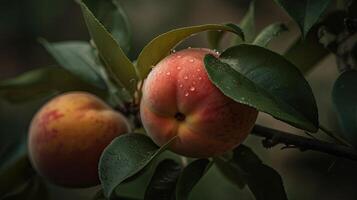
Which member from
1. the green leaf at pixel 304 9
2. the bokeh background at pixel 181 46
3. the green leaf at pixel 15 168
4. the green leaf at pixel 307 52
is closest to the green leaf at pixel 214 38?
the green leaf at pixel 307 52

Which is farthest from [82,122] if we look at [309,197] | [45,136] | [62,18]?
[62,18]

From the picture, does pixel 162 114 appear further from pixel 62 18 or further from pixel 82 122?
pixel 62 18

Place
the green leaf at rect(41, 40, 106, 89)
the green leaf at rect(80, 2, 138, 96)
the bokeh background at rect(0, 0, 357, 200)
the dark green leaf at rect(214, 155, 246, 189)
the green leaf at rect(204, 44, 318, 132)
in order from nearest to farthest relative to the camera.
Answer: the green leaf at rect(204, 44, 318, 132) < the green leaf at rect(80, 2, 138, 96) < the dark green leaf at rect(214, 155, 246, 189) < the green leaf at rect(41, 40, 106, 89) < the bokeh background at rect(0, 0, 357, 200)

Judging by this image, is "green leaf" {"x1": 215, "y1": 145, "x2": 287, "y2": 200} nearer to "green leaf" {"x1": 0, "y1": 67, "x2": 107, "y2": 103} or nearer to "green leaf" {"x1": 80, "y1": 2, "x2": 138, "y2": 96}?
"green leaf" {"x1": 80, "y1": 2, "x2": 138, "y2": 96}

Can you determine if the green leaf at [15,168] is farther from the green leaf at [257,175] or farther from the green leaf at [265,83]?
the green leaf at [265,83]

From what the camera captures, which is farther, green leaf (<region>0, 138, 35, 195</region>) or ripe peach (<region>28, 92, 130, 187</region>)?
green leaf (<region>0, 138, 35, 195</region>)

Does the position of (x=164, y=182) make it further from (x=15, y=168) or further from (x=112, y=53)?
(x=15, y=168)

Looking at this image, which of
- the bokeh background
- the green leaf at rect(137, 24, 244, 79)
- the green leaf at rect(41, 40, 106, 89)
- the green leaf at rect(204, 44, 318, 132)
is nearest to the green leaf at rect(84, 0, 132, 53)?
the green leaf at rect(41, 40, 106, 89)
